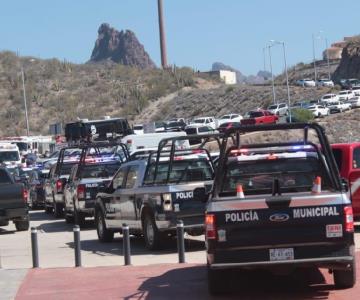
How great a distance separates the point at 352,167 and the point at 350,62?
103445mm

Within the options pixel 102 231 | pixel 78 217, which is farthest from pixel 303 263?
pixel 78 217

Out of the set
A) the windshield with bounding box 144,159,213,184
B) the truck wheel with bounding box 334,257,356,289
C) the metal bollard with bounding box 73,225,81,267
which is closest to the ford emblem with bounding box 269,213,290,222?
the truck wheel with bounding box 334,257,356,289

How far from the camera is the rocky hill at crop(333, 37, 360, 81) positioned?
115m

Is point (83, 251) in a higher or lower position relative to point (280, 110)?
lower

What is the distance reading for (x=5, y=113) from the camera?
10600cm

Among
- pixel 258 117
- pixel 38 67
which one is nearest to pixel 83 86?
pixel 38 67

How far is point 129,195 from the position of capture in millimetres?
16562

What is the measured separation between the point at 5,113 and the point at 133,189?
92.3 meters

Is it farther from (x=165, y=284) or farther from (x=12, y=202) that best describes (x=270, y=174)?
(x=12, y=202)

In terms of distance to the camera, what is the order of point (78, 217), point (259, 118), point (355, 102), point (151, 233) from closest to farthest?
point (151, 233) → point (78, 217) → point (259, 118) → point (355, 102)

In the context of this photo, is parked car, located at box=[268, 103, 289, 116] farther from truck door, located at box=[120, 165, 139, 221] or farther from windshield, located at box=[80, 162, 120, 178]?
truck door, located at box=[120, 165, 139, 221]

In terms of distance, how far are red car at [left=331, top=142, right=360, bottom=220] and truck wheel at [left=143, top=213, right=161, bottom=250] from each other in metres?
4.05

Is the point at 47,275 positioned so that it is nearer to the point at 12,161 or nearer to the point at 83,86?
the point at 12,161

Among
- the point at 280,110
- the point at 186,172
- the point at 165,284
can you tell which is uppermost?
the point at 280,110
